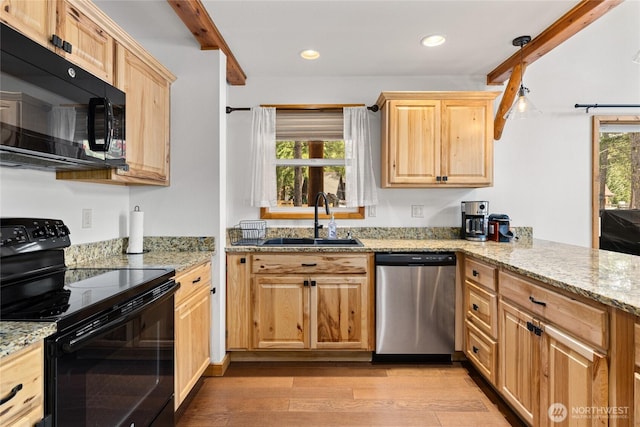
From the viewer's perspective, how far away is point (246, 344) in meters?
2.65

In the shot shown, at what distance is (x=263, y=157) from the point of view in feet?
10.3

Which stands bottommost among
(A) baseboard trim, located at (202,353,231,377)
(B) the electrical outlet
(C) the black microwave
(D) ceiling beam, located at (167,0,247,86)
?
(A) baseboard trim, located at (202,353,231,377)

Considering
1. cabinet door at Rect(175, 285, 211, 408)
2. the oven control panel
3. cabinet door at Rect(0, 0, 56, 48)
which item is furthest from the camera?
cabinet door at Rect(175, 285, 211, 408)

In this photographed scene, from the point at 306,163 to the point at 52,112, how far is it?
7.03 feet

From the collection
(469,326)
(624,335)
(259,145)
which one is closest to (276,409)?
(469,326)

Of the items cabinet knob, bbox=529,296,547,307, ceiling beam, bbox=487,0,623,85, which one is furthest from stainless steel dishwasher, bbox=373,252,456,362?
ceiling beam, bbox=487,0,623,85

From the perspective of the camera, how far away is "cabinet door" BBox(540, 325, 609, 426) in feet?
4.11

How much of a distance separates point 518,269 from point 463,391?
41.4 inches

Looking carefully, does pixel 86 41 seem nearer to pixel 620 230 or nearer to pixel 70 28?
pixel 70 28

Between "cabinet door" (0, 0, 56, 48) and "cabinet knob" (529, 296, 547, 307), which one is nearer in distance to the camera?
"cabinet door" (0, 0, 56, 48)

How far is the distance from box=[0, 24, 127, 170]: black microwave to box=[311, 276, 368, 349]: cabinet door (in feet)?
5.25

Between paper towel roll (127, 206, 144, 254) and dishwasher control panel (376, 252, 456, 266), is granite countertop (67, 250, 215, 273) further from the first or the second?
dishwasher control panel (376, 252, 456, 266)

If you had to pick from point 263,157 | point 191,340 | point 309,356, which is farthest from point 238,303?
point 263,157

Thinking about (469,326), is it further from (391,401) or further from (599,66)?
(599,66)
